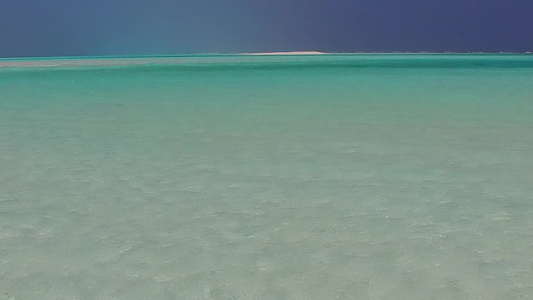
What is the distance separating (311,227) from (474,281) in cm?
56

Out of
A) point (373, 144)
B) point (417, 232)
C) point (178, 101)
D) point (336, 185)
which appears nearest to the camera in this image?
point (417, 232)

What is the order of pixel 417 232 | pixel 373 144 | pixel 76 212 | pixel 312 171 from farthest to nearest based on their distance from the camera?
1. pixel 373 144
2. pixel 312 171
3. pixel 76 212
4. pixel 417 232

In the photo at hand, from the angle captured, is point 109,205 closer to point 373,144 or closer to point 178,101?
point 373,144

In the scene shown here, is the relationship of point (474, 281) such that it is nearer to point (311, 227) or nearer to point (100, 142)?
point (311, 227)

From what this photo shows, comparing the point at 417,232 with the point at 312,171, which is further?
the point at 312,171

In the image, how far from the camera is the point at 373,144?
3.23m

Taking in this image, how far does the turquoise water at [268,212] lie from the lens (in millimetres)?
1381

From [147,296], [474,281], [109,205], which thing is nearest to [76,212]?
[109,205]

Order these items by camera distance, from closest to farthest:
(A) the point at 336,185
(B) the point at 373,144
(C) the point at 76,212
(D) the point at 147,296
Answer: (D) the point at 147,296
(C) the point at 76,212
(A) the point at 336,185
(B) the point at 373,144

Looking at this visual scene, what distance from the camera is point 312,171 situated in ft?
8.32

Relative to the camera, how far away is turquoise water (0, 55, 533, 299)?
1381mm

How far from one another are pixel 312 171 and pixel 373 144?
2.72 feet

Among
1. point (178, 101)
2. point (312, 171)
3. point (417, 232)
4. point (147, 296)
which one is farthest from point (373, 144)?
point (178, 101)

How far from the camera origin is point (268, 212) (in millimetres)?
1930
